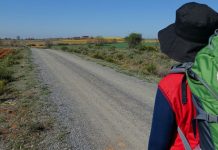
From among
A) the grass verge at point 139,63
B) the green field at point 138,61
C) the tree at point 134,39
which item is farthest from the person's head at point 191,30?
the tree at point 134,39

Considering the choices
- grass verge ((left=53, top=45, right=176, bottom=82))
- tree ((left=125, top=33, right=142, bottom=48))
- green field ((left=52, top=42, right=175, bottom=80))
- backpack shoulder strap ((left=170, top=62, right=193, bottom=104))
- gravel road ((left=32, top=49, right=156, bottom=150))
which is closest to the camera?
backpack shoulder strap ((left=170, top=62, right=193, bottom=104))

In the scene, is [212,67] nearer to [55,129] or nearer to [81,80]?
[55,129]

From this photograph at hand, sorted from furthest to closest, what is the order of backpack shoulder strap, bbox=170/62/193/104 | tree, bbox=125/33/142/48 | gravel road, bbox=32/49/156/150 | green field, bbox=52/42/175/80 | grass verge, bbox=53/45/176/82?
tree, bbox=125/33/142/48 → green field, bbox=52/42/175/80 → grass verge, bbox=53/45/176/82 → gravel road, bbox=32/49/156/150 → backpack shoulder strap, bbox=170/62/193/104

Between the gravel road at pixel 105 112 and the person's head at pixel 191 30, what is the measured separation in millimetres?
4917

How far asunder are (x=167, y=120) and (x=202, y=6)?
61 centimetres

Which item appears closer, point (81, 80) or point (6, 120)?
point (6, 120)

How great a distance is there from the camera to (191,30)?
189 cm

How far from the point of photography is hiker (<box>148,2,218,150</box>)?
72.4 inches

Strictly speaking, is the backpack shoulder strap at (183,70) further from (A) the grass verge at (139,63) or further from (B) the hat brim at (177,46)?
(A) the grass verge at (139,63)

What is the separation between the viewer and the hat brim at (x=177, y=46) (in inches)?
74.9

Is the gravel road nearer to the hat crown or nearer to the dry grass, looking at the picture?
the dry grass

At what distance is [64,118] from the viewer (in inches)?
358

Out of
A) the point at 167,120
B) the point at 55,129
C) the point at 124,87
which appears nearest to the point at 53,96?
the point at 124,87

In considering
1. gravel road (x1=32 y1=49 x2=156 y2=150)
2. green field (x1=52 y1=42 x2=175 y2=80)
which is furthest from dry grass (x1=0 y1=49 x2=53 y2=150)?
green field (x1=52 y1=42 x2=175 y2=80)
